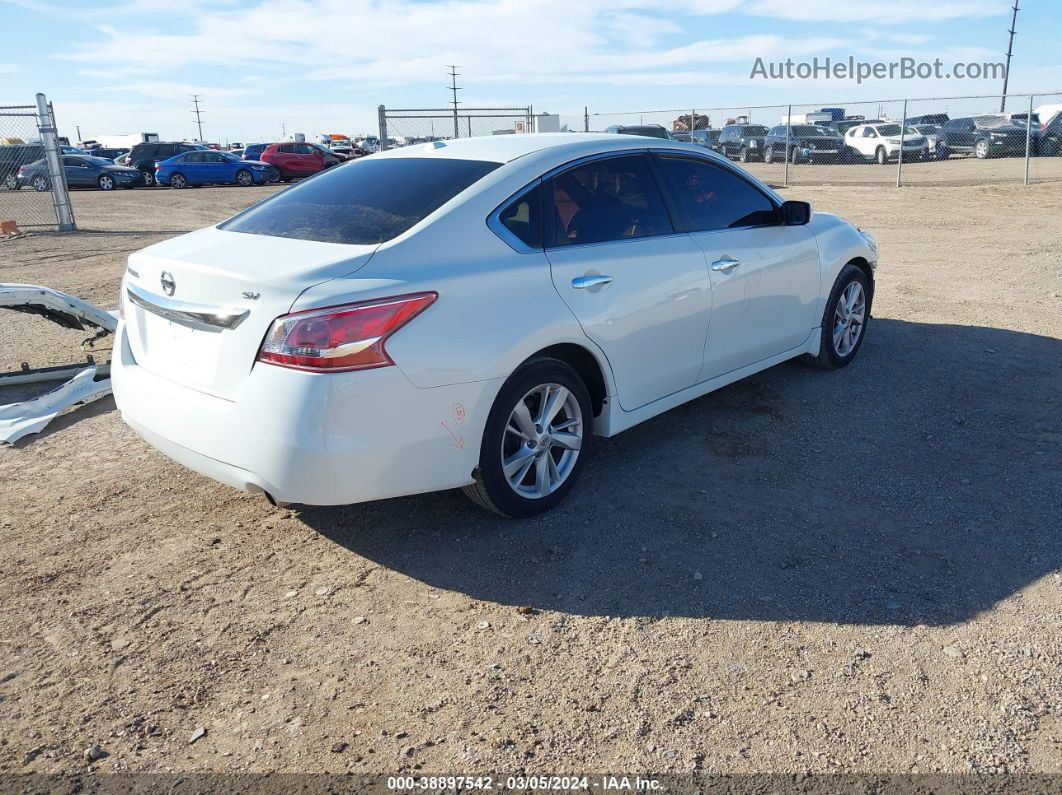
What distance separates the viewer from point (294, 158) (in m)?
33.9

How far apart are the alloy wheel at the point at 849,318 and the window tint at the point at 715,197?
3.74ft

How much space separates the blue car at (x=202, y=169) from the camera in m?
31.8

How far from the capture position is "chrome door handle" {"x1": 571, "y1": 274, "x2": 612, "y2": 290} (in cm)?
396

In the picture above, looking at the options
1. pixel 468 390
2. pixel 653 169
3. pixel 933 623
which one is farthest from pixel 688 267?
pixel 933 623

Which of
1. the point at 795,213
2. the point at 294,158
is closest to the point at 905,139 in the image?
the point at 294,158

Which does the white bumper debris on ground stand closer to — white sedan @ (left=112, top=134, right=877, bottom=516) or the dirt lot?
the dirt lot

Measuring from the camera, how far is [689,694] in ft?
9.36

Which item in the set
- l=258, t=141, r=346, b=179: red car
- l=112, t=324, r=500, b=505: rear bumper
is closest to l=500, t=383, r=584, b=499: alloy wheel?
l=112, t=324, r=500, b=505: rear bumper

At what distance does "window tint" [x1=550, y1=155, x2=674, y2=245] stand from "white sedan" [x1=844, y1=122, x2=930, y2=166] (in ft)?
92.6

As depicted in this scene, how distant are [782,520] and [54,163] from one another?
17.3m

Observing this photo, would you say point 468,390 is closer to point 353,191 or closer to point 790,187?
point 353,191

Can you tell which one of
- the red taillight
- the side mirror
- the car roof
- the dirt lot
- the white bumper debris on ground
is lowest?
the dirt lot

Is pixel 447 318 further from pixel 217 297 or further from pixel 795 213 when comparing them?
pixel 795 213

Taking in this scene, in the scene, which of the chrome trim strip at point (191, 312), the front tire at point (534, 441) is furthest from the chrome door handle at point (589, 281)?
the chrome trim strip at point (191, 312)
